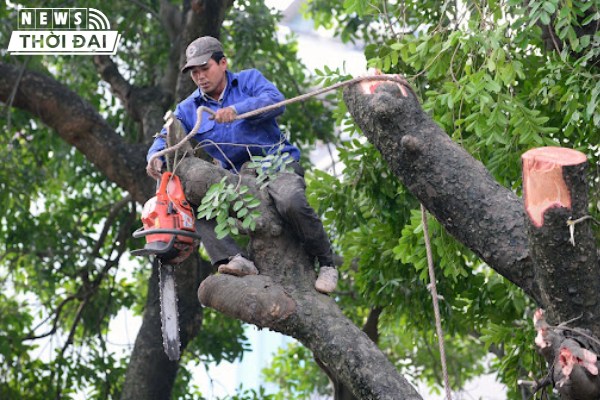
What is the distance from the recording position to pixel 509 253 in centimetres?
404

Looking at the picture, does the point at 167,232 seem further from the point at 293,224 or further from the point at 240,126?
the point at 240,126

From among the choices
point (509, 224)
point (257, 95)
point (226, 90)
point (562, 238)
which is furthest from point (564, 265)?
point (226, 90)

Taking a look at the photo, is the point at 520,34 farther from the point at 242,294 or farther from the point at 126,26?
the point at 126,26

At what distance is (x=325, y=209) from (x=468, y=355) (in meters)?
4.16

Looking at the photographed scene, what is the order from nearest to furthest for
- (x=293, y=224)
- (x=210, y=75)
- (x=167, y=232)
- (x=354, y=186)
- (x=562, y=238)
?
1. (x=562, y=238)
2. (x=167, y=232)
3. (x=293, y=224)
4. (x=210, y=75)
5. (x=354, y=186)

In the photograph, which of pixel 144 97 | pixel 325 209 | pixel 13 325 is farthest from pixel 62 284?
pixel 325 209

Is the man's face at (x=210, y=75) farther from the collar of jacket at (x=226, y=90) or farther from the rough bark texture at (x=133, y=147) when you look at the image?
the rough bark texture at (x=133, y=147)

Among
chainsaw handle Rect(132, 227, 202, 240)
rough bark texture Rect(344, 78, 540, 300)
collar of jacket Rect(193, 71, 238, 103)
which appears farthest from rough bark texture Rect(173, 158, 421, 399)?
rough bark texture Rect(344, 78, 540, 300)

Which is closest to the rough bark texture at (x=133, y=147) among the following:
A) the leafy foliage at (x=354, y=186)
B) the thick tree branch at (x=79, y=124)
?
the thick tree branch at (x=79, y=124)

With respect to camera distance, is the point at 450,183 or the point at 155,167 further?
the point at 155,167

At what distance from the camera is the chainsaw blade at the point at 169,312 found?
4.89 metres

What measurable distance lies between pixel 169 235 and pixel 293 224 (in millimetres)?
524

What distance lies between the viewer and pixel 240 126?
5.18 m

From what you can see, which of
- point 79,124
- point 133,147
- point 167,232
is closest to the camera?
point 167,232
